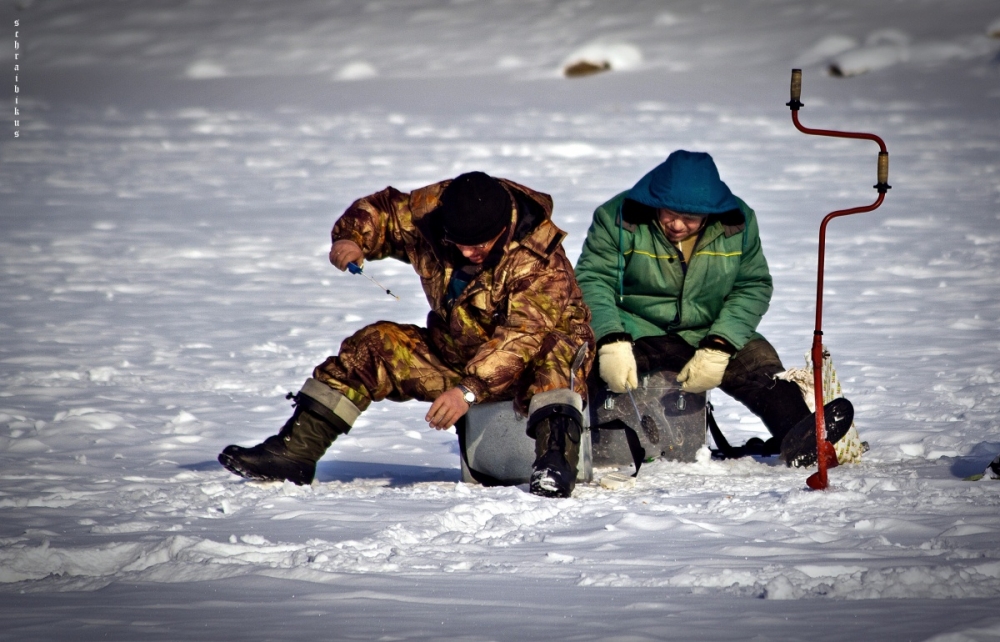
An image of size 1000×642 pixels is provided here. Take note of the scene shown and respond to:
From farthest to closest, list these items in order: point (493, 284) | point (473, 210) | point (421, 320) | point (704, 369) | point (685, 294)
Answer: point (421, 320) < point (685, 294) < point (704, 369) < point (493, 284) < point (473, 210)

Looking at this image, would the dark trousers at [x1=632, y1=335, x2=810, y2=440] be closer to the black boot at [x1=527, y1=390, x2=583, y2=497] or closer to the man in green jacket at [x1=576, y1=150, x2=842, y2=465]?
the man in green jacket at [x1=576, y1=150, x2=842, y2=465]

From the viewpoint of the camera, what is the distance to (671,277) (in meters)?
4.82

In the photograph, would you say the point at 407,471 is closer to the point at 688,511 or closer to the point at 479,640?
the point at 688,511

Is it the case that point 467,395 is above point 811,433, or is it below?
above

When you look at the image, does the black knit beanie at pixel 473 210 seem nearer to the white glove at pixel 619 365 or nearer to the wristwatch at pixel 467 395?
the wristwatch at pixel 467 395

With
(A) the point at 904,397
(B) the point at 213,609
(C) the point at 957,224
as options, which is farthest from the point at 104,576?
(C) the point at 957,224

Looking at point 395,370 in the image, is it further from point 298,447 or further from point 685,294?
point 685,294

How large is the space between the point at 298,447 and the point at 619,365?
1.18m

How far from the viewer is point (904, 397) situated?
19.7 feet

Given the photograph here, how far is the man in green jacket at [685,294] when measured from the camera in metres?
4.68

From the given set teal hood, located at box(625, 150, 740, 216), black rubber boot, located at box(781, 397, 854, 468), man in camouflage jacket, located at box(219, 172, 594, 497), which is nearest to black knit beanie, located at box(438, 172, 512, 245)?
man in camouflage jacket, located at box(219, 172, 594, 497)

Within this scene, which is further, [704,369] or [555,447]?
[704,369]

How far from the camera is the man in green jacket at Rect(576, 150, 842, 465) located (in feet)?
15.3

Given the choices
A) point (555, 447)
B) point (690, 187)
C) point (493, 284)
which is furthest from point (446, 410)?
point (690, 187)
